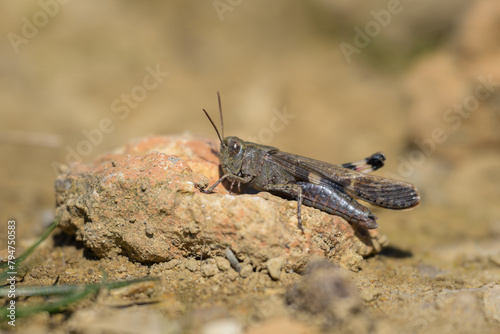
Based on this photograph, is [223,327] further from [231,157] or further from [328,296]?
[231,157]

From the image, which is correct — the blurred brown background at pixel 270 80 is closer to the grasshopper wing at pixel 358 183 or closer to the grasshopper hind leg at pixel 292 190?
the grasshopper wing at pixel 358 183

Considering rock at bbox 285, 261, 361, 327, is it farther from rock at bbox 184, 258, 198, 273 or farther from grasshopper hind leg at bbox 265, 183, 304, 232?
rock at bbox 184, 258, 198, 273

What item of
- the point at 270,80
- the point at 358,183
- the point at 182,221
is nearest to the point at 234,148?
the point at 182,221

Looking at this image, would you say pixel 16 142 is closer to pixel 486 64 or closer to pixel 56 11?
pixel 56 11

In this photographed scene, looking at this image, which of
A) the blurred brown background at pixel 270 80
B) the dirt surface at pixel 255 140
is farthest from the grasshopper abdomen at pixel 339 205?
the blurred brown background at pixel 270 80

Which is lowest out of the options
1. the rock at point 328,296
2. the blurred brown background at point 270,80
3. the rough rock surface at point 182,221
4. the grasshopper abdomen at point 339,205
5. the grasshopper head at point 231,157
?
the rock at point 328,296

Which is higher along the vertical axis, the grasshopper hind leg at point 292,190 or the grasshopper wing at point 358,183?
the grasshopper wing at point 358,183
